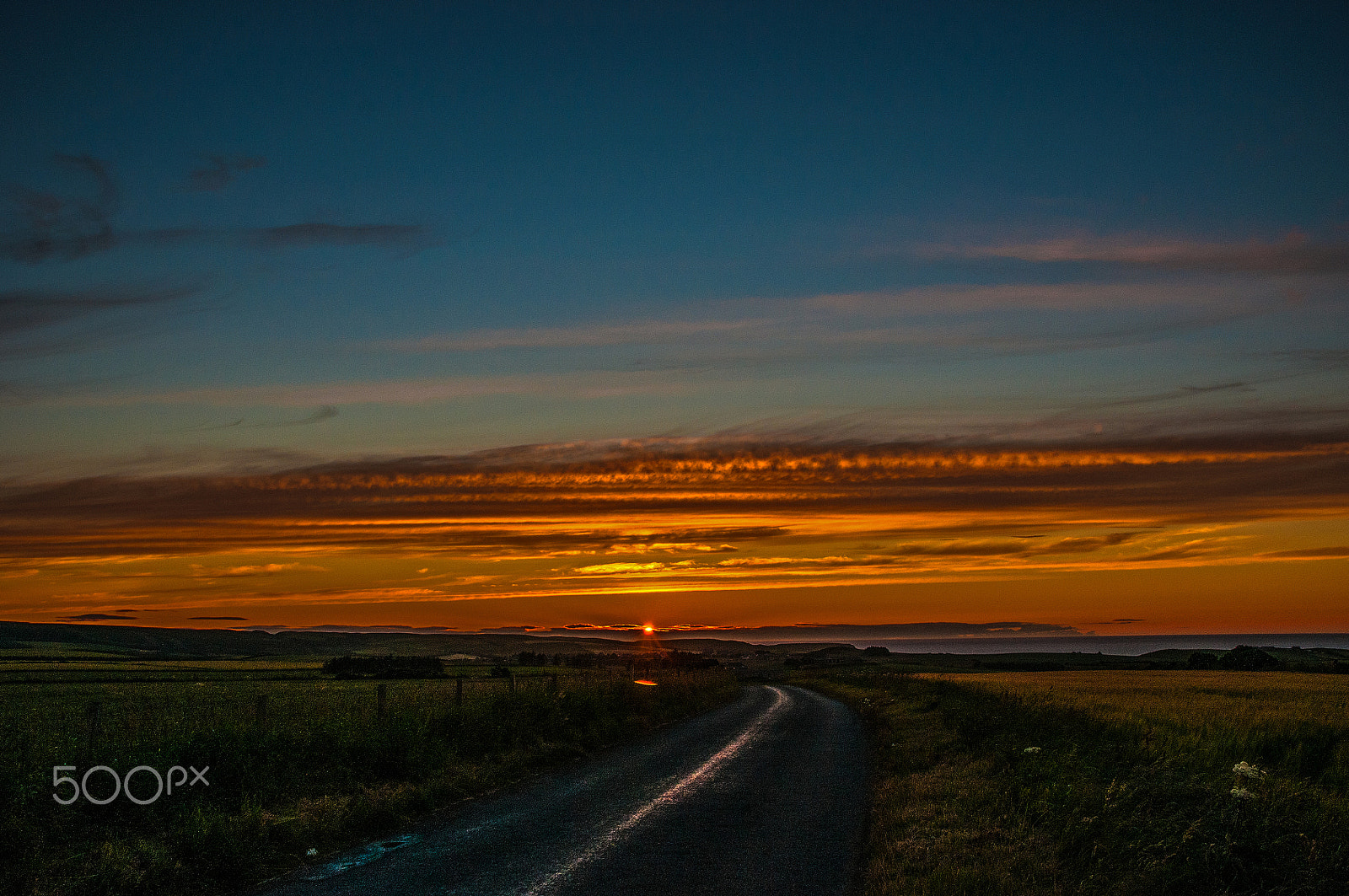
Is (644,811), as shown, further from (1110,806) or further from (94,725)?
(94,725)

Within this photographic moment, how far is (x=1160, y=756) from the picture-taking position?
1569 centimetres

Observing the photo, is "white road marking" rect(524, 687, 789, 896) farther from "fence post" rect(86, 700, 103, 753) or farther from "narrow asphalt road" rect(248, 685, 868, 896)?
"fence post" rect(86, 700, 103, 753)

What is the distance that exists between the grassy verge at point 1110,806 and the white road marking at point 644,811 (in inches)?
137

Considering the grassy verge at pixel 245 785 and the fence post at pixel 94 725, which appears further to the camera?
the fence post at pixel 94 725

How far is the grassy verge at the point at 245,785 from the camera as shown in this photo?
1107 cm

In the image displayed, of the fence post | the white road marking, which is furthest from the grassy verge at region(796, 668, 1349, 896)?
the fence post

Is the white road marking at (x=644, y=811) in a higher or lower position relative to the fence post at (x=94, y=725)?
lower

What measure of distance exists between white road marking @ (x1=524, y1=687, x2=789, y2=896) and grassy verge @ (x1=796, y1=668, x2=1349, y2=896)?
3.47m

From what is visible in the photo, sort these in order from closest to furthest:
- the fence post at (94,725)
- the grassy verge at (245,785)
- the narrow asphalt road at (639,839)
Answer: the narrow asphalt road at (639,839) < the grassy verge at (245,785) < the fence post at (94,725)

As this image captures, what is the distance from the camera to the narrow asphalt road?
35.2ft

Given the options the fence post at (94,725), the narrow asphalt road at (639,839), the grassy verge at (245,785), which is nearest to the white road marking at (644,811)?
the narrow asphalt road at (639,839)

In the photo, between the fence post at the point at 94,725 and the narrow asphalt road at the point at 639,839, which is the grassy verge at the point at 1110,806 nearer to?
the narrow asphalt road at the point at 639,839

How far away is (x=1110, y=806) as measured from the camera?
11.9m

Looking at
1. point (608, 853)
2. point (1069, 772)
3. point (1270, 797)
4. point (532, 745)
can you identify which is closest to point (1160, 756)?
point (1069, 772)
